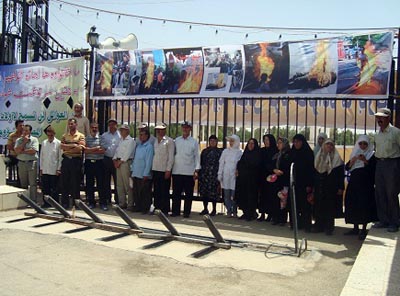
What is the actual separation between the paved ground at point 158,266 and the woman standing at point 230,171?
1234mm

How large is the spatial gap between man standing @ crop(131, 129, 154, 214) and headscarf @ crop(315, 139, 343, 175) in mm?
3057

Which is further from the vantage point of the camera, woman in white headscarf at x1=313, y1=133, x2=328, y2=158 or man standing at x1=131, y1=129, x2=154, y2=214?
man standing at x1=131, y1=129, x2=154, y2=214

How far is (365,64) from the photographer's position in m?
6.95

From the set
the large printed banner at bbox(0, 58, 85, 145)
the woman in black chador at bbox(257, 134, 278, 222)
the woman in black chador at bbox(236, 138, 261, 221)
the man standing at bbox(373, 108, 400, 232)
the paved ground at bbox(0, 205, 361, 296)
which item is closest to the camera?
the paved ground at bbox(0, 205, 361, 296)

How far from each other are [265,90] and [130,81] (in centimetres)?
289

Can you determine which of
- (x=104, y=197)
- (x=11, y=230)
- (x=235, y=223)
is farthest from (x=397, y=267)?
(x=104, y=197)

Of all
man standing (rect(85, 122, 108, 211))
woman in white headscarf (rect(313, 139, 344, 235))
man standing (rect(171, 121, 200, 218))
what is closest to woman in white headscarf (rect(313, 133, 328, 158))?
woman in white headscarf (rect(313, 139, 344, 235))

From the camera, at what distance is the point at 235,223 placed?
754 cm

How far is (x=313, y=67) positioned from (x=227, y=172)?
90.1 inches

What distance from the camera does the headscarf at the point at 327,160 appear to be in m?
6.66

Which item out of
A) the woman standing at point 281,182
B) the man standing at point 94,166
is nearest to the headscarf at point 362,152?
the woman standing at point 281,182

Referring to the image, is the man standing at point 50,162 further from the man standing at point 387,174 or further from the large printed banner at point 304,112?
the man standing at point 387,174

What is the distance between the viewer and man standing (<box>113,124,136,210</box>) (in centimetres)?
850

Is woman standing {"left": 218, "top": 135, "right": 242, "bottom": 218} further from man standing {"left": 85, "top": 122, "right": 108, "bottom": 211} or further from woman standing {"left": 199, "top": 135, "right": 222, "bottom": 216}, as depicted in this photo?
man standing {"left": 85, "top": 122, "right": 108, "bottom": 211}
